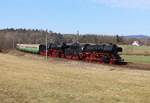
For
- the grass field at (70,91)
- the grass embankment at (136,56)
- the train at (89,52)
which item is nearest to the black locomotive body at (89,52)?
the train at (89,52)

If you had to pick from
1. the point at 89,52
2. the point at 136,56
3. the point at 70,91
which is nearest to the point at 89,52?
the point at 89,52

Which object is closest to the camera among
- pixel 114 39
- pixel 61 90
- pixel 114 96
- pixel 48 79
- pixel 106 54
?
pixel 114 96

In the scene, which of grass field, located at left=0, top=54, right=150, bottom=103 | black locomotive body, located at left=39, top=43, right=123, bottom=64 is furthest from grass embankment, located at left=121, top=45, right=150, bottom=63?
grass field, located at left=0, top=54, right=150, bottom=103

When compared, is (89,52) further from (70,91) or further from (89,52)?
(70,91)

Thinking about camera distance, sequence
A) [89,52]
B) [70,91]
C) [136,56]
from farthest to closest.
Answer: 1. [136,56]
2. [89,52]
3. [70,91]

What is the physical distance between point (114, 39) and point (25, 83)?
173 metres

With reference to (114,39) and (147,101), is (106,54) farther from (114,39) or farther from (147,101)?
(114,39)

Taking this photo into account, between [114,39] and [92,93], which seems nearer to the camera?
[92,93]

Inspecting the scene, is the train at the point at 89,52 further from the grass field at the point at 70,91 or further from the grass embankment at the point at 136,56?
the grass field at the point at 70,91

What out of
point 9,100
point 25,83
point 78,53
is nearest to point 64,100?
point 9,100

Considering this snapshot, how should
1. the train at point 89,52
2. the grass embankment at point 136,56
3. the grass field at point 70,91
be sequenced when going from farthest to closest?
the grass embankment at point 136,56, the train at point 89,52, the grass field at point 70,91

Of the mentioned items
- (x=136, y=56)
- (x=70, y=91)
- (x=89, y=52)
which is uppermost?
(x=70, y=91)

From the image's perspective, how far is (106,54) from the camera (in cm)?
5638

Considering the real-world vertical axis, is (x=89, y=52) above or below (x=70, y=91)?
below
